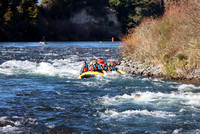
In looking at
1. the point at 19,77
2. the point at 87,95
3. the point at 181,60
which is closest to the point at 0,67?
the point at 19,77

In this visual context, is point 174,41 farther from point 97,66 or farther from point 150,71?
point 97,66

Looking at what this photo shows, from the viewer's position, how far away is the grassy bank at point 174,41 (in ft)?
56.7

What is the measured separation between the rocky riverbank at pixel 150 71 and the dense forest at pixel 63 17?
152 feet

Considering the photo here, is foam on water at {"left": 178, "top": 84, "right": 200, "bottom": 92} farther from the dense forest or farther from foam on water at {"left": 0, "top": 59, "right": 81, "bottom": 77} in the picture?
the dense forest

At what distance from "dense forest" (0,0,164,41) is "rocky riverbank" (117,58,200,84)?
46.3 meters

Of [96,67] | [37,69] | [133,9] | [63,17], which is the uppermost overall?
[133,9]

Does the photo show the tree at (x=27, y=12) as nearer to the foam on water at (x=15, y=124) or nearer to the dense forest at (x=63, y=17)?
the dense forest at (x=63, y=17)

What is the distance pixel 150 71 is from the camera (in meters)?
19.9

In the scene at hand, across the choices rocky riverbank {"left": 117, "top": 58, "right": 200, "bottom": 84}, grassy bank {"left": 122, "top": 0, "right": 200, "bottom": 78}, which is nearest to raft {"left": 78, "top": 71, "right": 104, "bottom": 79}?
rocky riverbank {"left": 117, "top": 58, "right": 200, "bottom": 84}

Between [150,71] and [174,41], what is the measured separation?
2516 millimetres

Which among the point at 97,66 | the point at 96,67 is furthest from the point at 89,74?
the point at 97,66

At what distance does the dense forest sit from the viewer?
65.9 m

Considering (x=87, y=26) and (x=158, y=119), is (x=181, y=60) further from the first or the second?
(x=87, y=26)

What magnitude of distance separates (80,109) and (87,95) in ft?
8.30
